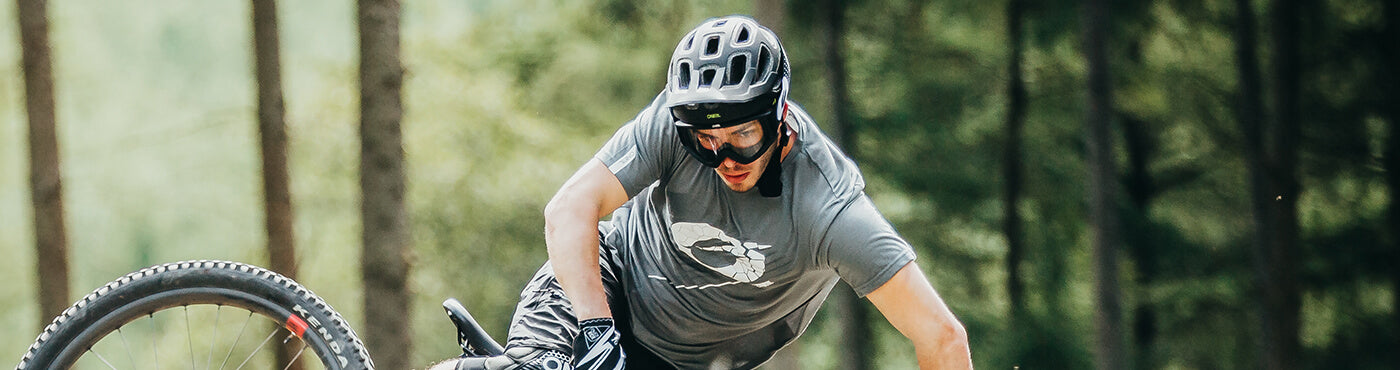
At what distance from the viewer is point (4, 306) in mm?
34875

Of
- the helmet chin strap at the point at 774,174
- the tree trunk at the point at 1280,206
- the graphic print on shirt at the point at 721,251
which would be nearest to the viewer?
the helmet chin strap at the point at 774,174

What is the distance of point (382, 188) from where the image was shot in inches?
380

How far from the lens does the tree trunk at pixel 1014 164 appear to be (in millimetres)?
21062

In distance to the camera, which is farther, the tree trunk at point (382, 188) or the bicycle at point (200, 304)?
the tree trunk at point (382, 188)

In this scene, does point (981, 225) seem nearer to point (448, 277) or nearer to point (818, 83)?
point (818, 83)

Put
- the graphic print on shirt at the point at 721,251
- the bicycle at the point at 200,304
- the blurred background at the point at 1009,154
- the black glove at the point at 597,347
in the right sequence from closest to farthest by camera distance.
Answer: the black glove at the point at 597,347, the bicycle at the point at 200,304, the graphic print on shirt at the point at 721,251, the blurred background at the point at 1009,154

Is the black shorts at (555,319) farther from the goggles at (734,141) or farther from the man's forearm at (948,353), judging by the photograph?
the man's forearm at (948,353)

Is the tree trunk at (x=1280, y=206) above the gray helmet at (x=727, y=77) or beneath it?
beneath

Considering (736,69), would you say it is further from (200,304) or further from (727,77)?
(200,304)

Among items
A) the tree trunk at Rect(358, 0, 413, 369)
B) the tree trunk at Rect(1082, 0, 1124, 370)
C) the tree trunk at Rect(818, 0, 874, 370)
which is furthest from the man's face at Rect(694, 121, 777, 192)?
the tree trunk at Rect(818, 0, 874, 370)

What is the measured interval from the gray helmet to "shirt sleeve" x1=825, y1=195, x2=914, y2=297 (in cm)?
38

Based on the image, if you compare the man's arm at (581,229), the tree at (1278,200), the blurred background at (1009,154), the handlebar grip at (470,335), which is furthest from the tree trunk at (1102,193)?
the handlebar grip at (470,335)

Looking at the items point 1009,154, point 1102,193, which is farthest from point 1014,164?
point 1102,193

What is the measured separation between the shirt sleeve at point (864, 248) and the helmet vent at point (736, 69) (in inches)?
20.1
